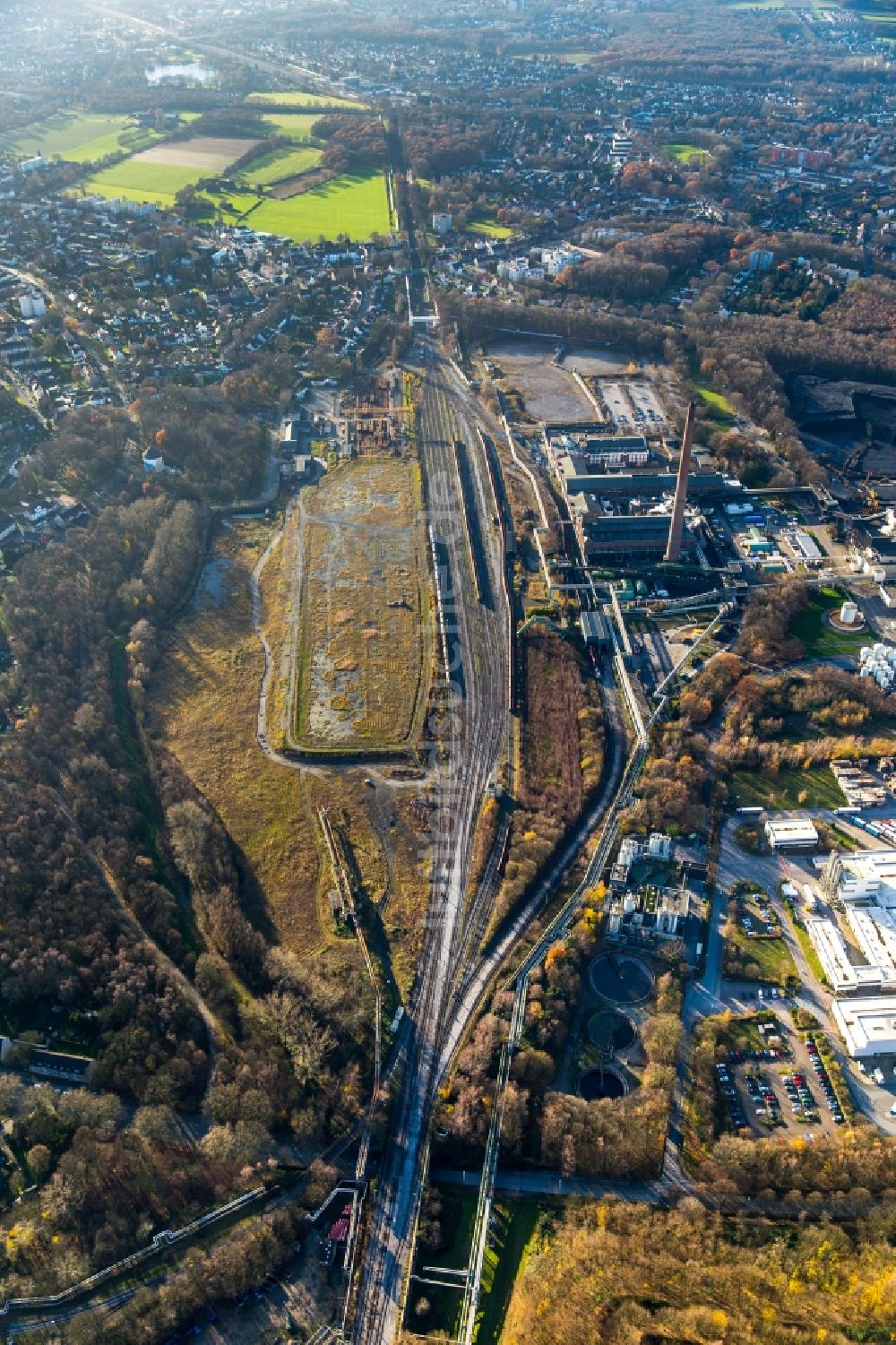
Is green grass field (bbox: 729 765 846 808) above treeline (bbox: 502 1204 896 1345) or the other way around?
above

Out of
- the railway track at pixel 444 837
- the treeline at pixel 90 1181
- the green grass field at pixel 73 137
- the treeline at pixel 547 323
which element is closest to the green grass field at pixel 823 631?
the railway track at pixel 444 837

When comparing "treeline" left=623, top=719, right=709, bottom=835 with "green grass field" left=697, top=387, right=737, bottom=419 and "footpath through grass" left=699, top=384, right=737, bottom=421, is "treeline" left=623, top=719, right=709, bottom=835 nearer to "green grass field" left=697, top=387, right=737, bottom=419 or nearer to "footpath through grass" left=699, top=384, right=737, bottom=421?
"footpath through grass" left=699, top=384, right=737, bottom=421

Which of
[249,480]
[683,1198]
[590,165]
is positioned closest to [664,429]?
[249,480]

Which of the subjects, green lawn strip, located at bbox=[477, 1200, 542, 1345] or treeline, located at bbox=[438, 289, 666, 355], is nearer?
green lawn strip, located at bbox=[477, 1200, 542, 1345]

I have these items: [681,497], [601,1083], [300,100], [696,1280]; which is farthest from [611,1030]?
[300,100]

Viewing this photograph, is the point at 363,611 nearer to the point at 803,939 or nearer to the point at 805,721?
the point at 805,721

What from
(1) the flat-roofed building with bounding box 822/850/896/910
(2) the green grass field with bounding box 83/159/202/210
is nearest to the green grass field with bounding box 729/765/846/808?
(1) the flat-roofed building with bounding box 822/850/896/910

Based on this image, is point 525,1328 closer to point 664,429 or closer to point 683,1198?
point 683,1198
